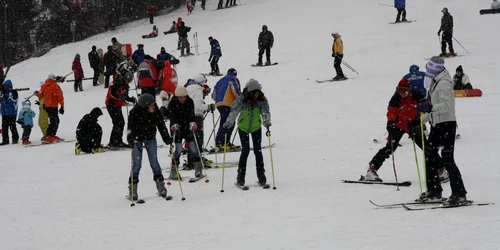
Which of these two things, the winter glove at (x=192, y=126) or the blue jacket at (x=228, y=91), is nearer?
the winter glove at (x=192, y=126)

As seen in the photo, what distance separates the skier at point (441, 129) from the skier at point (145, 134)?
11.8ft

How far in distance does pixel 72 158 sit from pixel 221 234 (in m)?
7.66

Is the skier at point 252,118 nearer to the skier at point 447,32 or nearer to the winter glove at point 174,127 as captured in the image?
the winter glove at point 174,127

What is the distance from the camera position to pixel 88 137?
13.8 meters

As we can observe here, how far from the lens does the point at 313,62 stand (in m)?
23.7

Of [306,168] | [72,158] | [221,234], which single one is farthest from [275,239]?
[72,158]

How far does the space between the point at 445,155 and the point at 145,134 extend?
4.06m

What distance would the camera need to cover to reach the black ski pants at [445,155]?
22.9ft

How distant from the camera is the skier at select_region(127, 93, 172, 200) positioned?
8430mm

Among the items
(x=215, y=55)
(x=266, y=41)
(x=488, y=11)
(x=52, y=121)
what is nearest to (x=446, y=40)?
(x=266, y=41)

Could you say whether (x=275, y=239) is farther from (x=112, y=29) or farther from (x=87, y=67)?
(x=112, y=29)

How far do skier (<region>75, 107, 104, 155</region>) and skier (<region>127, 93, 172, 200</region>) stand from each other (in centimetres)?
554

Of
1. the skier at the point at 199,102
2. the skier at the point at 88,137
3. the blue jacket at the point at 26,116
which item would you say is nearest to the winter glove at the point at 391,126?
the skier at the point at 199,102

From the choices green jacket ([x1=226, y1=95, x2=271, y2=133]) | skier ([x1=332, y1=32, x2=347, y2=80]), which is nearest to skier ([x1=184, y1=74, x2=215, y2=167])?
green jacket ([x1=226, y1=95, x2=271, y2=133])
